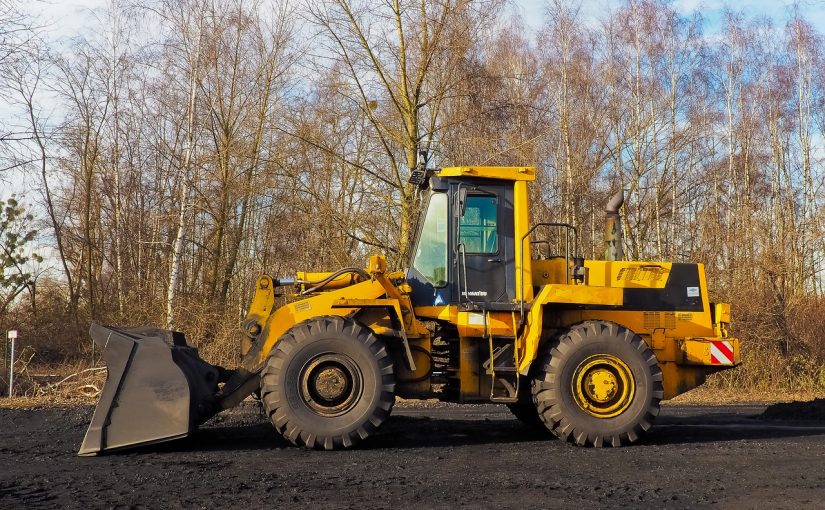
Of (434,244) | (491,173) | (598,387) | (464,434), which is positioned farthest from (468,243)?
(464,434)

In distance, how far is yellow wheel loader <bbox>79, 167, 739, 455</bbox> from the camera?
745 centimetres

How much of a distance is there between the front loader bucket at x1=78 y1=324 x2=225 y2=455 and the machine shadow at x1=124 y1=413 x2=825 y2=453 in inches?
13.5

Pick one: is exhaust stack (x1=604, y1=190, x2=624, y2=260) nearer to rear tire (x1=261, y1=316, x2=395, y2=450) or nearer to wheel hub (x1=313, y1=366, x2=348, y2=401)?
rear tire (x1=261, y1=316, x2=395, y2=450)

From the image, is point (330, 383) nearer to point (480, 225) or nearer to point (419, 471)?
point (419, 471)

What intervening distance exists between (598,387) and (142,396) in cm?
437

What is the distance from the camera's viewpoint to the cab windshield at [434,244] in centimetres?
833

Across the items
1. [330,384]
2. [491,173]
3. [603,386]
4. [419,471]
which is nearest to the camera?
[419,471]

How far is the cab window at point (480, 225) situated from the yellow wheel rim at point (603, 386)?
1.54m

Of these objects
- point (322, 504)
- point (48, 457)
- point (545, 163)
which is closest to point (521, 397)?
point (322, 504)

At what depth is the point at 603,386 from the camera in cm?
787

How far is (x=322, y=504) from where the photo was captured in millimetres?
5398

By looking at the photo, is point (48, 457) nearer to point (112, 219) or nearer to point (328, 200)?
point (328, 200)

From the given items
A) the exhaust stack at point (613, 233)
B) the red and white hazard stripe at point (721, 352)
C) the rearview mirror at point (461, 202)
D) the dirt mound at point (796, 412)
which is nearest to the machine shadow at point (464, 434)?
the dirt mound at point (796, 412)

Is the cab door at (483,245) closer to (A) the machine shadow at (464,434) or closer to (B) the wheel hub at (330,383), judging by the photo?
(B) the wheel hub at (330,383)
